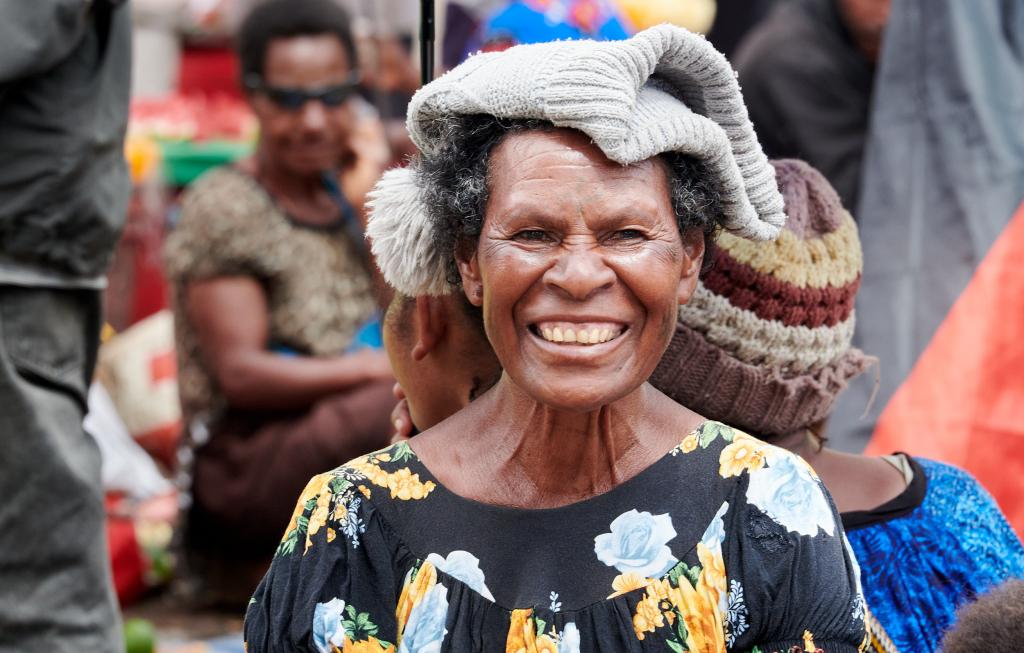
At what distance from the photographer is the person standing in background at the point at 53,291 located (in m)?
3.12

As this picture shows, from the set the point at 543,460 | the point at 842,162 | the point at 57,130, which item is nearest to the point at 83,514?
the point at 57,130

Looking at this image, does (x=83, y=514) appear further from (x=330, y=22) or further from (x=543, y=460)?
(x=330, y=22)

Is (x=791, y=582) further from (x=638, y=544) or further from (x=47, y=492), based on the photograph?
(x=47, y=492)

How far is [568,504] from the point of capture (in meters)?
1.96

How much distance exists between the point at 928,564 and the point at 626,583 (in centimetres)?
72

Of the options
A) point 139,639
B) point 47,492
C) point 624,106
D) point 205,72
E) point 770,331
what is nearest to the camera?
point 624,106

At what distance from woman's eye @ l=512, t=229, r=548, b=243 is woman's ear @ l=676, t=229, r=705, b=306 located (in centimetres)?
22

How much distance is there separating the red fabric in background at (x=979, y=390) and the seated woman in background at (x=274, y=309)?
1944mm

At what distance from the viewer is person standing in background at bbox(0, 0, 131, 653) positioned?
312 centimetres

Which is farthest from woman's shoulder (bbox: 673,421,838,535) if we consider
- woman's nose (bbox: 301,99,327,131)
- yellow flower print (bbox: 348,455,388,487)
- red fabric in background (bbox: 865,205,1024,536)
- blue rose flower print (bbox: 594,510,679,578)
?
woman's nose (bbox: 301,99,327,131)

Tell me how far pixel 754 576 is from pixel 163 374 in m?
5.34

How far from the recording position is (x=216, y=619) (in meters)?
5.21

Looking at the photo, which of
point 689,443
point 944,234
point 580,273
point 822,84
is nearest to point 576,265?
point 580,273

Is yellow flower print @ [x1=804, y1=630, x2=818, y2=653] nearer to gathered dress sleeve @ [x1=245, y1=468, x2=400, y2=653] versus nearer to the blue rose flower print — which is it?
the blue rose flower print
